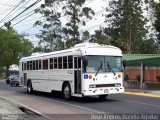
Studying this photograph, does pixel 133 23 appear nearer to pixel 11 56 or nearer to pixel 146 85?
pixel 146 85

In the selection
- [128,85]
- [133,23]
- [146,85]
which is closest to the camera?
[146,85]

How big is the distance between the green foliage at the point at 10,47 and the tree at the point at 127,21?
36991mm

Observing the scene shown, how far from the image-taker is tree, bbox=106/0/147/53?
223ft

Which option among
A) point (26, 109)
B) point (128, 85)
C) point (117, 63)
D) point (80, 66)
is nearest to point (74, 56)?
point (80, 66)

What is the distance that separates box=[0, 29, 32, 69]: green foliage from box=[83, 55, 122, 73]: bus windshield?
→ 8108 cm

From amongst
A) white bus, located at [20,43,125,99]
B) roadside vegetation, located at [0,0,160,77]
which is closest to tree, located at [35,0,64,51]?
roadside vegetation, located at [0,0,160,77]

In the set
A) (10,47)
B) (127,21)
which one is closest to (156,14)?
(127,21)

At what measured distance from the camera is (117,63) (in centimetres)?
2238

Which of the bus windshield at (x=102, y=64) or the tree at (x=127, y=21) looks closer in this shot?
the bus windshield at (x=102, y=64)

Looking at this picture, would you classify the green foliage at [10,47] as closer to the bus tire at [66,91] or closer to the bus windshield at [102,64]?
the bus tire at [66,91]

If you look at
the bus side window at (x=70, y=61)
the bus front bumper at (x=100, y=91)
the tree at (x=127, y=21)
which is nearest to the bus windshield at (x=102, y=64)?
the bus front bumper at (x=100, y=91)

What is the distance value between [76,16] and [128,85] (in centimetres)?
3265

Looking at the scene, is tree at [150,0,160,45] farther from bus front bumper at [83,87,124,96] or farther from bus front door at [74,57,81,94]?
bus front door at [74,57,81,94]

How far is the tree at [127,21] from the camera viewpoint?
67.9 meters
